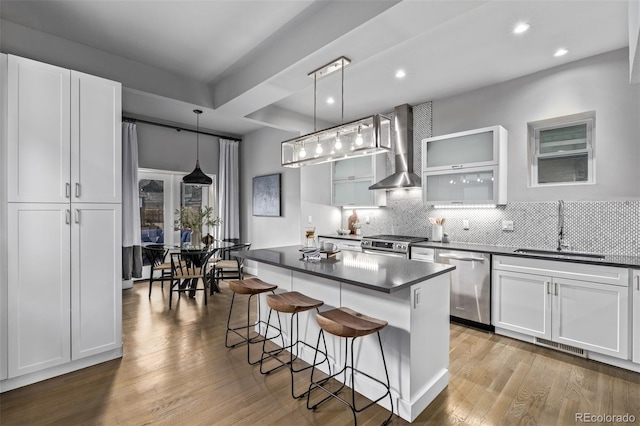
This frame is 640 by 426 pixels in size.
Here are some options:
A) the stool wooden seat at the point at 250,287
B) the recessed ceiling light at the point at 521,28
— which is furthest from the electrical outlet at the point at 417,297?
the recessed ceiling light at the point at 521,28

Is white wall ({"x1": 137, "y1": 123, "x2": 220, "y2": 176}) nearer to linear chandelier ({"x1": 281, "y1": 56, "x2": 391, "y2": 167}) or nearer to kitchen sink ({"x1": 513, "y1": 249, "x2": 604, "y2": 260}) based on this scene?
linear chandelier ({"x1": 281, "y1": 56, "x2": 391, "y2": 167})

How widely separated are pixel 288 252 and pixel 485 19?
273cm

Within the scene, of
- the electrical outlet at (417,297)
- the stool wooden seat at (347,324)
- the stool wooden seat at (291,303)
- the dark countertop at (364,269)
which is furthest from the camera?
the stool wooden seat at (291,303)

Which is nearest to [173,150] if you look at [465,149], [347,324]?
[465,149]

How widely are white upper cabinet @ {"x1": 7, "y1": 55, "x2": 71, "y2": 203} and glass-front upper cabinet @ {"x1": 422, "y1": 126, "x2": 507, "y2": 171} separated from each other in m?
3.95

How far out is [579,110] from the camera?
3.22 metres

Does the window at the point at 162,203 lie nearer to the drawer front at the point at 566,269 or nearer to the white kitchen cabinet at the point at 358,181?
the white kitchen cabinet at the point at 358,181

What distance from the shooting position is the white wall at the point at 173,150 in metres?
5.40

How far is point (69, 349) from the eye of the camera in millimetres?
2568

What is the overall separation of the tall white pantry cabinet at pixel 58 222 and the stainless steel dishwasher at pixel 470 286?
3538 millimetres

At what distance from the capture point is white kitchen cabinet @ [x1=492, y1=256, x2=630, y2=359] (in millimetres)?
2600

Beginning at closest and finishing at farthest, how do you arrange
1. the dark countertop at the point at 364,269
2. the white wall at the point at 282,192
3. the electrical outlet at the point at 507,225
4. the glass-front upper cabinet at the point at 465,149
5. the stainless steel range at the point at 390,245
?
the dark countertop at the point at 364,269 < the glass-front upper cabinet at the point at 465,149 < the electrical outlet at the point at 507,225 < the stainless steel range at the point at 390,245 < the white wall at the point at 282,192

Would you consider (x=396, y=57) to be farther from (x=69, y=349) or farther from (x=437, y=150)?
(x=69, y=349)

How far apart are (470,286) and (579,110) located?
2.18 m
